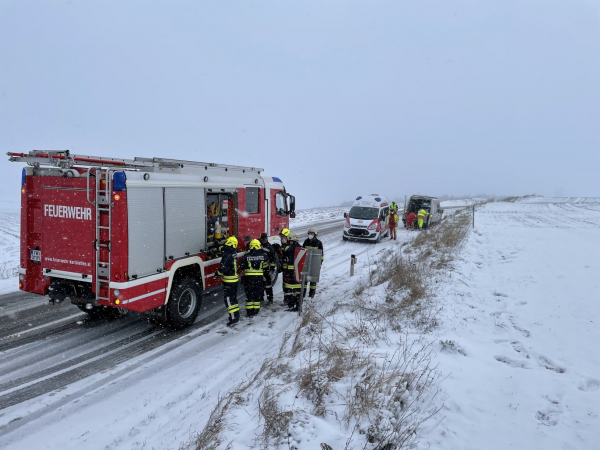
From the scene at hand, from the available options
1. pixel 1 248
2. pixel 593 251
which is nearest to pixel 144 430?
pixel 593 251

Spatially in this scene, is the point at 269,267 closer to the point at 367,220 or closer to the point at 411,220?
the point at 367,220

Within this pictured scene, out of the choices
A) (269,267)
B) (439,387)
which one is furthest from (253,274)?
(439,387)

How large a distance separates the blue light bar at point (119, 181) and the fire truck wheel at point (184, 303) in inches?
86.0

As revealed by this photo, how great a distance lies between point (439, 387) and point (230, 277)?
174 inches

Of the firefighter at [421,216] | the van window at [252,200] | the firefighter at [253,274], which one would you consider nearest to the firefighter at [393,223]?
the firefighter at [421,216]

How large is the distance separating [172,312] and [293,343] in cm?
241

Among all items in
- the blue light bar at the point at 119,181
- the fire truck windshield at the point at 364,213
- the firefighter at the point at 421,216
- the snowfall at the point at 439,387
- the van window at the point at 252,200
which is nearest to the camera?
the snowfall at the point at 439,387

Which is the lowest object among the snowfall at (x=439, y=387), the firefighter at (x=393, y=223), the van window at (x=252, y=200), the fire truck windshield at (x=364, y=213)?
the snowfall at (x=439, y=387)

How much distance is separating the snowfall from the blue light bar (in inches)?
107

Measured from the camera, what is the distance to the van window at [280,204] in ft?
36.8

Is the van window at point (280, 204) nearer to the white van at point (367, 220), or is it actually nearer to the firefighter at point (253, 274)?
the firefighter at point (253, 274)

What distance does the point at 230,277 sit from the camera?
7.53 metres

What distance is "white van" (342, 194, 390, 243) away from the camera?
1908 cm

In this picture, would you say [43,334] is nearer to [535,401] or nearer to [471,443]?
[471,443]
